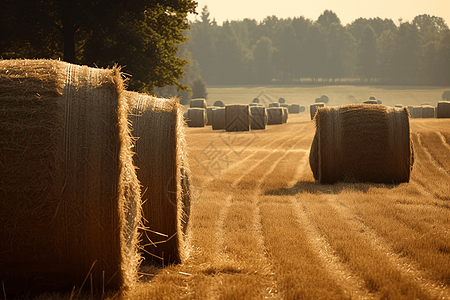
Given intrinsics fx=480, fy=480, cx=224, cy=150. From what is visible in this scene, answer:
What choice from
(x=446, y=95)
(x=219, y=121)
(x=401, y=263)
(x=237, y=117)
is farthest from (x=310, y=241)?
(x=446, y=95)

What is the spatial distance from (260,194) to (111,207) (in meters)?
5.88

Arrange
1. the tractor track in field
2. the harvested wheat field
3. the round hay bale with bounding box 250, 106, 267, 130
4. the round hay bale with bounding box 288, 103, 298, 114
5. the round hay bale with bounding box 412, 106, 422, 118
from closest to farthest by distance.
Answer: the tractor track in field, the harvested wheat field, the round hay bale with bounding box 250, 106, 267, 130, the round hay bale with bounding box 412, 106, 422, 118, the round hay bale with bounding box 288, 103, 298, 114

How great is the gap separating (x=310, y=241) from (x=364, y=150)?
5.02m

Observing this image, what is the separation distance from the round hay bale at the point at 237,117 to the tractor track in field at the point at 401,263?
71.5ft

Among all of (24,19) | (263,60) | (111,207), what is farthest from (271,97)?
(111,207)

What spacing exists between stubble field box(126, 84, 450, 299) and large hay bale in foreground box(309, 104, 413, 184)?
0.41 m

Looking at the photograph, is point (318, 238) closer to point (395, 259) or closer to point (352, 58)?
point (395, 259)

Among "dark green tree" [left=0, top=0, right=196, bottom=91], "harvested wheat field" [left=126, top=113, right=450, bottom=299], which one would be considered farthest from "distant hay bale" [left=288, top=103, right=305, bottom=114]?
"harvested wheat field" [left=126, top=113, right=450, bottom=299]

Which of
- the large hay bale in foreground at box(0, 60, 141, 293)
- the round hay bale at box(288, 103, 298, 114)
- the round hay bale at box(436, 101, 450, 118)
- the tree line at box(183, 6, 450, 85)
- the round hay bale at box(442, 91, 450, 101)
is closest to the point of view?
the large hay bale in foreground at box(0, 60, 141, 293)

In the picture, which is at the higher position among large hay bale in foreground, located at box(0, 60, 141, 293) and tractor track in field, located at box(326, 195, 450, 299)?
large hay bale in foreground, located at box(0, 60, 141, 293)

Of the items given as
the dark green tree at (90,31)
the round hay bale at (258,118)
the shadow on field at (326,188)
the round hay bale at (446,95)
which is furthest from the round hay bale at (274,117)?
the round hay bale at (446,95)

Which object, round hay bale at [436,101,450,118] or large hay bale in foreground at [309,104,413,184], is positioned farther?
round hay bale at [436,101,450,118]

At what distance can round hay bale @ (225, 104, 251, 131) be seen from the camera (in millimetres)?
29719

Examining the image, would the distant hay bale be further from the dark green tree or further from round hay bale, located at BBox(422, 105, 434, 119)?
the dark green tree
